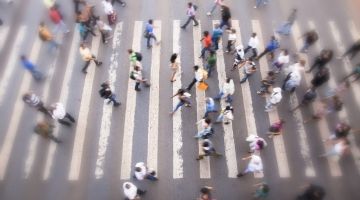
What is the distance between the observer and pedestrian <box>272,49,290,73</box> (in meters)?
13.8

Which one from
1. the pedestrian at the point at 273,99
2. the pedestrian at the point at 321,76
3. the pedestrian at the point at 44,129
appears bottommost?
the pedestrian at the point at 44,129

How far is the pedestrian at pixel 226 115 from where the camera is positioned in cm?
1239

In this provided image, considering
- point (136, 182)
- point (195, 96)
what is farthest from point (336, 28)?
point (136, 182)

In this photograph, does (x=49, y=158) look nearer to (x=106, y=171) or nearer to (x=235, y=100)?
(x=106, y=171)

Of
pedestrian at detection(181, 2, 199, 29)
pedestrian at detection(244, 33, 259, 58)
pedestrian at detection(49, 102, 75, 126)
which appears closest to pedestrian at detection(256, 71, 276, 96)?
pedestrian at detection(244, 33, 259, 58)

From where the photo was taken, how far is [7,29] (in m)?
16.4

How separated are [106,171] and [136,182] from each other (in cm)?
114

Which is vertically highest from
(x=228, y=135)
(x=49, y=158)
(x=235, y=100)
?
(x=235, y=100)

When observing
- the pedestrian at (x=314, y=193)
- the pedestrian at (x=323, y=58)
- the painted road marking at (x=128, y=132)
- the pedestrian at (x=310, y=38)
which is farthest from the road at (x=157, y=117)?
the pedestrian at (x=314, y=193)

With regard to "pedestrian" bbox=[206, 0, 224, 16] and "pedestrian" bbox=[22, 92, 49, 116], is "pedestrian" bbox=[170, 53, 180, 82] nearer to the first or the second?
"pedestrian" bbox=[206, 0, 224, 16]

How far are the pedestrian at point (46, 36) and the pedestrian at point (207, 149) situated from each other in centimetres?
772

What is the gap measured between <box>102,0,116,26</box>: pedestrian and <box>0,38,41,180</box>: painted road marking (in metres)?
3.42

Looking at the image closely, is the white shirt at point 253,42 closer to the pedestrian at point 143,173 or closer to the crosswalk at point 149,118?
the crosswalk at point 149,118

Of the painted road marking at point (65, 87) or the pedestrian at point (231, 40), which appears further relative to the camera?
the pedestrian at point (231, 40)
